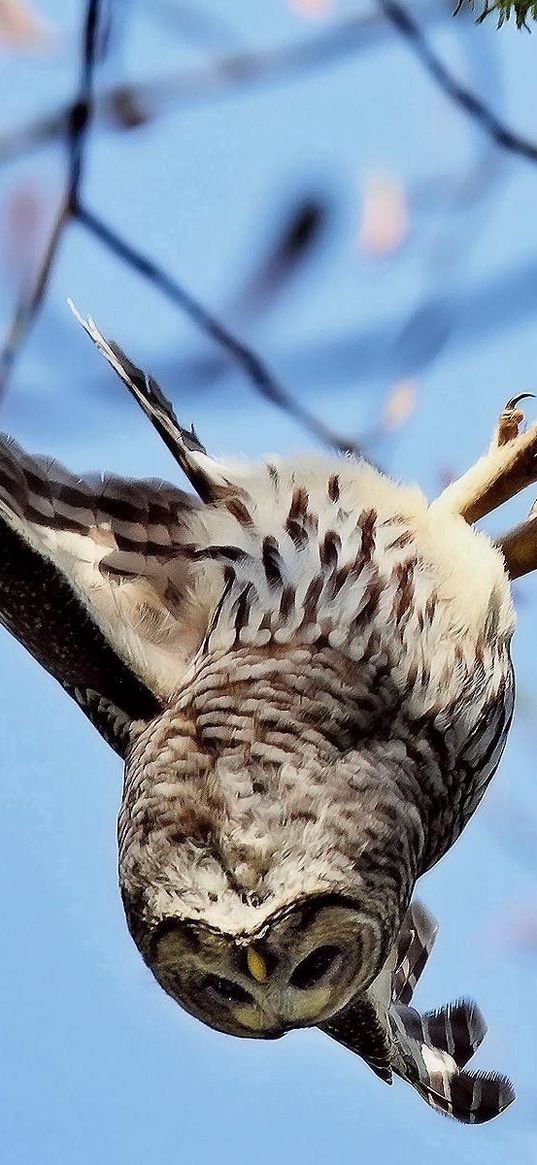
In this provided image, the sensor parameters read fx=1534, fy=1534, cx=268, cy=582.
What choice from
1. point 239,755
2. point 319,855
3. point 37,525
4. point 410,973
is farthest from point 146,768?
point 410,973

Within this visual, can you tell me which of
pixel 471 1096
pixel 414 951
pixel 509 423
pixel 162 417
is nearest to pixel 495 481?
pixel 509 423

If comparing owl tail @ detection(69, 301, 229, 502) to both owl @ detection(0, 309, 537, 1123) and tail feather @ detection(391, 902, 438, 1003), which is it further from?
tail feather @ detection(391, 902, 438, 1003)

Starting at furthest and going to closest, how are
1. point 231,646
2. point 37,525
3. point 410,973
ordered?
point 410,973, point 37,525, point 231,646

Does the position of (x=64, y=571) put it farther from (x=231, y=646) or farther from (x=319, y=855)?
(x=319, y=855)

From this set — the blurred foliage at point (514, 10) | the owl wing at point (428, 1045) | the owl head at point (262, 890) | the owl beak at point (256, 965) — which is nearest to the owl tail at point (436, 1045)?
the owl wing at point (428, 1045)

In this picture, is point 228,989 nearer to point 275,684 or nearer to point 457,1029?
point 275,684

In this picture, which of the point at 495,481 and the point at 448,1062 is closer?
the point at 495,481
